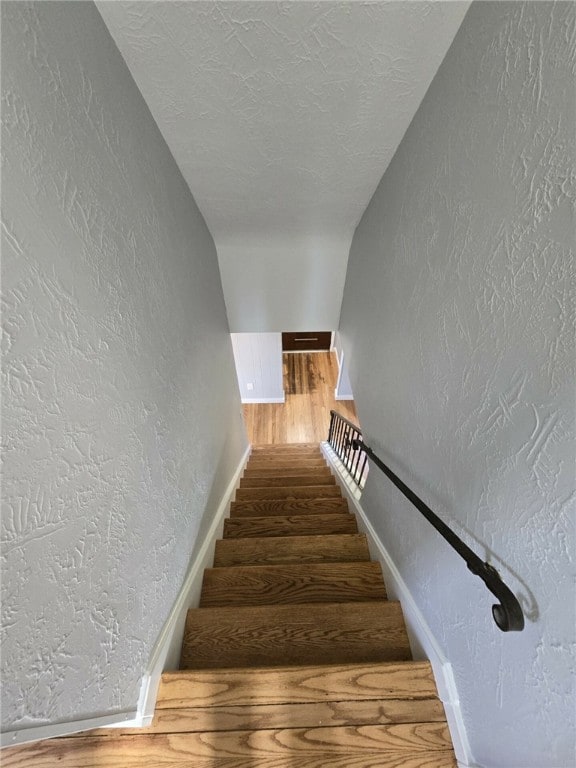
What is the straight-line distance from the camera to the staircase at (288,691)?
82cm

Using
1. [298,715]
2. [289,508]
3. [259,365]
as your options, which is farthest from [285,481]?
[259,365]

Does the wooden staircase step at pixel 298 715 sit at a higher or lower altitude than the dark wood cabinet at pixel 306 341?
lower

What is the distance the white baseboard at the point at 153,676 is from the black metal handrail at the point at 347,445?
126 centimetres

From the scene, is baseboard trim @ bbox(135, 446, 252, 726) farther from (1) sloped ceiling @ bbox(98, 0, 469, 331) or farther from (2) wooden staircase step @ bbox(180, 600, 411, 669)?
(1) sloped ceiling @ bbox(98, 0, 469, 331)

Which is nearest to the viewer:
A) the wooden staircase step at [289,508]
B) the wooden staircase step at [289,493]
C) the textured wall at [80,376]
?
the textured wall at [80,376]

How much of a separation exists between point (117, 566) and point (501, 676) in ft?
3.15

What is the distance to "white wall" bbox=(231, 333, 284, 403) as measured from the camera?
4414mm

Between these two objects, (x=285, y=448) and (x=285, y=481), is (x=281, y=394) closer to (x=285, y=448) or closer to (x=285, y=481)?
(x=285, y=448)

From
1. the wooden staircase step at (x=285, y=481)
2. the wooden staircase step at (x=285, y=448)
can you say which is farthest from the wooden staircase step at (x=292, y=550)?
the wooden staircase step at (x=285, y=448)

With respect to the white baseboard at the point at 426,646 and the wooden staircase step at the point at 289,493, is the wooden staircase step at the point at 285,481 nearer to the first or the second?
the wooden staircase step at the point at 289,493

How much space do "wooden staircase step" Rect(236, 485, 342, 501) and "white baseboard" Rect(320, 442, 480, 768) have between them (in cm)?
80

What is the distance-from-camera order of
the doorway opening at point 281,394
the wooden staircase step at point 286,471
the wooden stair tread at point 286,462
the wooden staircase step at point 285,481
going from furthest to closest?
the doorway opening at point 281,394 < the wooden stair tread at point 286,462 < the wooden staircase step at point 286,471 < the wooden staircase step at point 285,481

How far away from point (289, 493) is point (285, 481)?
1.26 feet

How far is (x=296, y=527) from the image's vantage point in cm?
195
